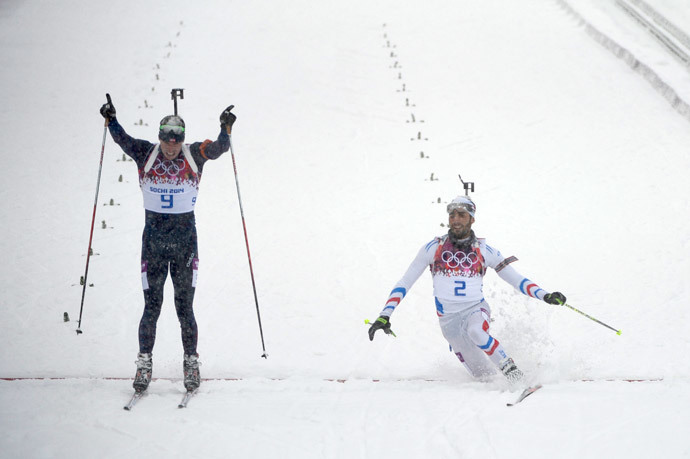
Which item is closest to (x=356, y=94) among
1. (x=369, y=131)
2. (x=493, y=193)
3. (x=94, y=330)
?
(x=369, y=131)

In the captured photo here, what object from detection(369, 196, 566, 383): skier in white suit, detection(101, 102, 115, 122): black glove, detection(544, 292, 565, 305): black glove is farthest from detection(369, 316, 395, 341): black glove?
detection(101, 102, 115, 122): black glove

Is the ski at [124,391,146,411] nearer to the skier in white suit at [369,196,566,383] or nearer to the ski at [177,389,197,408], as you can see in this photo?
the ski at [177,389,197,408]

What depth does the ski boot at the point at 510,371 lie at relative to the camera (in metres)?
5.61

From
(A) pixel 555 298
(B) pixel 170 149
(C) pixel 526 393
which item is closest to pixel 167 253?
(B) pixel 170 149

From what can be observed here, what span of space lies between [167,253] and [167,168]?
A: 0.66m

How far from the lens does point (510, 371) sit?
5.64 meters

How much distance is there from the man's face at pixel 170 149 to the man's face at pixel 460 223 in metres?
2.22

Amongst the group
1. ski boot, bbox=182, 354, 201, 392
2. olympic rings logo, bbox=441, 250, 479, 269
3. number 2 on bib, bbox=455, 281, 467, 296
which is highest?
olympic rings logo, bbox=441, 250, 479, 269

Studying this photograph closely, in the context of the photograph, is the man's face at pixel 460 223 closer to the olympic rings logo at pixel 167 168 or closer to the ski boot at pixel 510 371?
the ski boot at pixel 510 371

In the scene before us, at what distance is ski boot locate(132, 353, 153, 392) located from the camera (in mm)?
5625

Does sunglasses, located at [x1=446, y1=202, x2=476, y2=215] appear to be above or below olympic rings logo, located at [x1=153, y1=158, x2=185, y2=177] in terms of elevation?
below

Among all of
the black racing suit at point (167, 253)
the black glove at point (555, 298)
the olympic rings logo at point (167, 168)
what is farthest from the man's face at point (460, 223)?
the olympic rings logo at point (167, 168)

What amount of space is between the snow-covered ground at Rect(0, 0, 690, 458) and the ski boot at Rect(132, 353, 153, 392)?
0.16 meters

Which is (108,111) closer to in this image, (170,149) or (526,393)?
(170,149)
